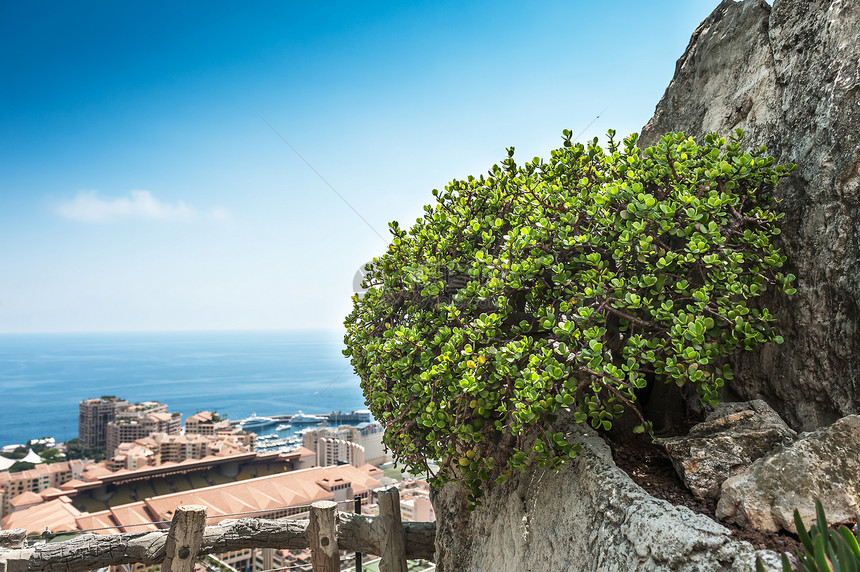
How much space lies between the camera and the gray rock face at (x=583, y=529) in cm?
213

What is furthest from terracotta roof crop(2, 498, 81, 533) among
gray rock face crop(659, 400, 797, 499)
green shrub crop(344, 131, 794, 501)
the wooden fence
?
gray rock face crop(659, 400, 797, 499)

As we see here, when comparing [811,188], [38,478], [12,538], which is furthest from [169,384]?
[811,188]

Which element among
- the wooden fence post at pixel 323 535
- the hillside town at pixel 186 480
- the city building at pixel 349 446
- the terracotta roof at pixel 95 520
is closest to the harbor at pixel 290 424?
the hillside town at pixel 186 480

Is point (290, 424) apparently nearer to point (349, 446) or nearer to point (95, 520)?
point (349, 446)

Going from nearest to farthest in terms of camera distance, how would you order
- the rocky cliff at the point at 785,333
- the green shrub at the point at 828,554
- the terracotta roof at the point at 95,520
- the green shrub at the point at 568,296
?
A: the green shrub at the point at 828,554 → the rocky cliff at the point at 785,333 → the green shrub at the point at 568,296 → the terracotta roof at the point at 95,520

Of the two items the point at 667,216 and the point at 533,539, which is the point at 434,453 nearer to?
the point at 533,539

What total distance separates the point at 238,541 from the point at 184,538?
487 mm

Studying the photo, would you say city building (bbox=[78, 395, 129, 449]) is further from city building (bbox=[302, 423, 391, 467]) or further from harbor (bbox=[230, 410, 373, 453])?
city building (bbox=[302, 423, 391, 467])

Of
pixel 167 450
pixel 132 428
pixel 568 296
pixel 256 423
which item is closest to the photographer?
pixel 568 296

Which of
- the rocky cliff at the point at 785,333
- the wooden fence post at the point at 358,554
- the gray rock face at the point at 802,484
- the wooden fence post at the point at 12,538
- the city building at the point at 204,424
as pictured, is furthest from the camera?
the city building at the point at 204,424

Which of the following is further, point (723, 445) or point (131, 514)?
point (131, 514)

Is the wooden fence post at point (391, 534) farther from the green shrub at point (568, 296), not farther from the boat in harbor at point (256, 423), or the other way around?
Result: the boat in harbor at point (256, 423)

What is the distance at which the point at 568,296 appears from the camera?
2.90 metres

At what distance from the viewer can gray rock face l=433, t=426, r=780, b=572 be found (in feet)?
6.98
